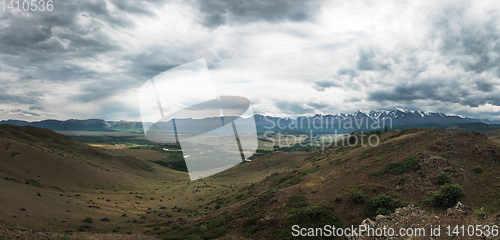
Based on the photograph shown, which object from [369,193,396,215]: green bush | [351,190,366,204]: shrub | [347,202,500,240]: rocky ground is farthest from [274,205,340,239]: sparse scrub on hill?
[369,193,396,215]: green bush

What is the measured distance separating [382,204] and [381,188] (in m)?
3.38

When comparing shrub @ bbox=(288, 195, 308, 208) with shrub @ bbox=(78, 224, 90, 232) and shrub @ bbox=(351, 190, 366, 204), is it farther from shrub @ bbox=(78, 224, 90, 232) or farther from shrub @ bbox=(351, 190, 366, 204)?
shrub @ bbox=(78, 224, 90, 232)

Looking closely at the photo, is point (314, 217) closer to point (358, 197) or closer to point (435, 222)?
point (358, 197)

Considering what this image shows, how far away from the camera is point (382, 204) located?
733 inches

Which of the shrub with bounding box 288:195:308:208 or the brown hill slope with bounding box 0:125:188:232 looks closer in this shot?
the shrub with bounding box 288:195:308:208

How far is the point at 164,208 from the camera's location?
146 ft

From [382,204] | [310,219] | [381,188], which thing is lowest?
[310,219]

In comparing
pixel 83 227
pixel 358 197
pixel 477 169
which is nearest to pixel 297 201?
pixel 358 197

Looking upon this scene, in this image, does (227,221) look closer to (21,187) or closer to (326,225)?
(326,225)

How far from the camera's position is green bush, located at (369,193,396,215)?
1781cm

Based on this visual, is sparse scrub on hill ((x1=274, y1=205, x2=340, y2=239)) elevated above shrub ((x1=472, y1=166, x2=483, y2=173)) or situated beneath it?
situated beneath

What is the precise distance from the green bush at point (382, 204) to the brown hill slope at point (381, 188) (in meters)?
0.28

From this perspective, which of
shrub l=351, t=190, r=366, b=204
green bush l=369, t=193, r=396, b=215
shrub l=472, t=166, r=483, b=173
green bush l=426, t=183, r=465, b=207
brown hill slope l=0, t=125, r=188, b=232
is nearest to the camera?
green bush l=426, t=183, r=465, b=207

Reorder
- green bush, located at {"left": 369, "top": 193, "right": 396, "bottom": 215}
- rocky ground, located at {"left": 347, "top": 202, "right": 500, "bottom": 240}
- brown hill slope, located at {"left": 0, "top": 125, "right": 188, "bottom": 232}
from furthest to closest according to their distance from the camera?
brown hill slope, located at {"left": 0, "top": 125, "right": 188, "bottom": 232}, green bush, located at {"left": 369, "top": 193, "right": 396, "bottom": 215}, rocky ground, located at {"left": 347, "top": 202, "right": 500, "bottom": 240}
